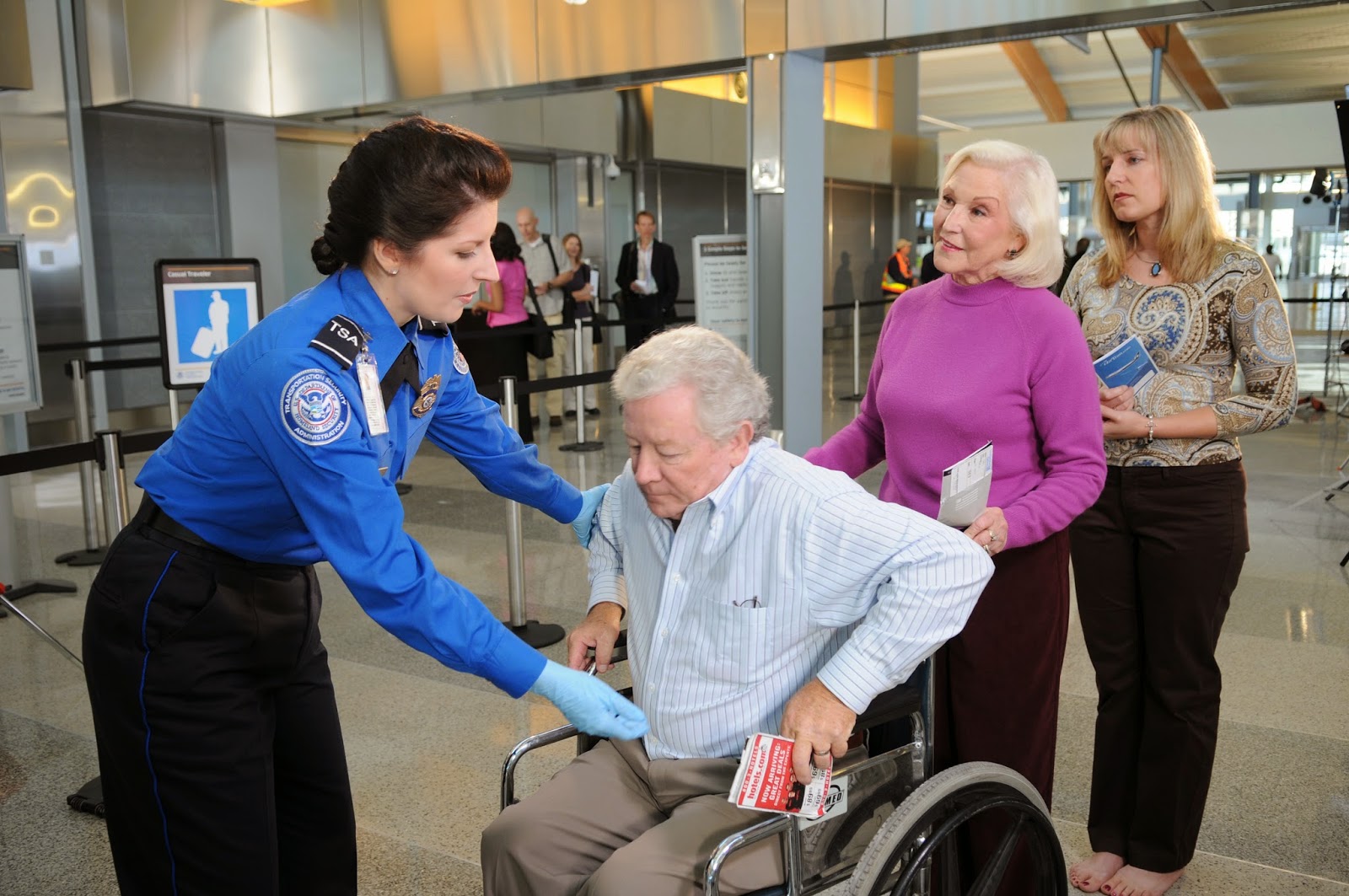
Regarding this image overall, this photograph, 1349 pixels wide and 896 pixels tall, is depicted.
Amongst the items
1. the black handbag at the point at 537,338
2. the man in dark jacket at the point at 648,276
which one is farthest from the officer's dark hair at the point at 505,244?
the man in dark jacket at the point at 648,276

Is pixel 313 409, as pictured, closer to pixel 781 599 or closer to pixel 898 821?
pixel 781 599

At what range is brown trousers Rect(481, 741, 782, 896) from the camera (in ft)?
5.29

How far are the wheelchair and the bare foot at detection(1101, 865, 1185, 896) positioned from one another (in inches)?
22.1

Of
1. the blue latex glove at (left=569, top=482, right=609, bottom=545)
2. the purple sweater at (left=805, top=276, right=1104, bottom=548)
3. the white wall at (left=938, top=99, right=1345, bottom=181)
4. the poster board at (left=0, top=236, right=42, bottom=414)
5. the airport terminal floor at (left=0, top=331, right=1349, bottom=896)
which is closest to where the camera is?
the purple sweater at (left=805, top=276, right=1104, bottom=548)

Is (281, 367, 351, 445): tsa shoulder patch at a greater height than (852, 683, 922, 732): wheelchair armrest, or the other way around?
(281, 367, 351, 445): tsa shoulder patch

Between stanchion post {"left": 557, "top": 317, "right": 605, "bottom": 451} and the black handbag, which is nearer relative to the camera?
stanchion post {"left": 557, "top": 317, "right": 605, "bottom": 451}

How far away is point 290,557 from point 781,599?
0.75m

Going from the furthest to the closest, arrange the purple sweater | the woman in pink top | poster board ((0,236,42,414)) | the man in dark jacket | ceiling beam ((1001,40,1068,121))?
1. ceiling beam ((1001,40,1068,121))
2. the man in dark jacket
3. the woman in pink top
4. poster board ((0,236,42,414))
5. the purple sweater

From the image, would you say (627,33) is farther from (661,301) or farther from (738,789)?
(738,789)

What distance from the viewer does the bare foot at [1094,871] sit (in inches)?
98.4

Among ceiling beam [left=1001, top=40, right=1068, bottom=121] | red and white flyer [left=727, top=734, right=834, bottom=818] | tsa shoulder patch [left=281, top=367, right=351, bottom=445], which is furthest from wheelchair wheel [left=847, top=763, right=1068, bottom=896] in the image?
ceiling beam [left=1001, top=40, right=1068, bottom=121]

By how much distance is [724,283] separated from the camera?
5977 mm

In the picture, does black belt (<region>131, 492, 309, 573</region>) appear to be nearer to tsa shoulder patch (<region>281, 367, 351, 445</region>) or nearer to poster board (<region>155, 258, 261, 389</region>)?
tsa shoulder patch (<region>281, 367, 351, 445</region>)

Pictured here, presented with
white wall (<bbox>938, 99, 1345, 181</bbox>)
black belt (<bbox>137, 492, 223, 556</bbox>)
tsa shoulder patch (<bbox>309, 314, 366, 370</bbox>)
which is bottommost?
black belt (<bbox>137, 492, 223, 556</bbox>)
